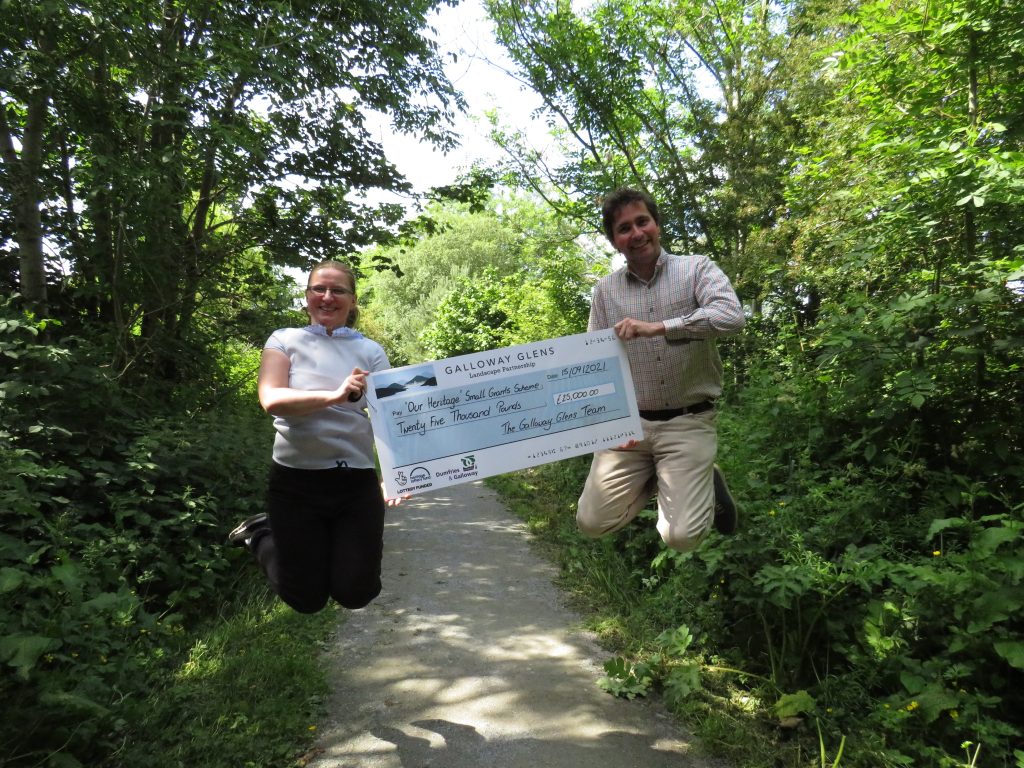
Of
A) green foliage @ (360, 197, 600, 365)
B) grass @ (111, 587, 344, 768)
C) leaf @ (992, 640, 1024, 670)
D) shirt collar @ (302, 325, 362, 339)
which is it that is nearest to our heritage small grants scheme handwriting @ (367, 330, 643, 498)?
shirt collar @ (302, 325, 362, 339)

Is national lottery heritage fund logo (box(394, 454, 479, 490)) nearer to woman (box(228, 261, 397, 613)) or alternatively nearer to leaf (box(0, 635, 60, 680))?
woman (box(228, 261, 397, 613))

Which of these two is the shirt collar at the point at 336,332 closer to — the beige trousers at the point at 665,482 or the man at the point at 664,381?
the man at the point at 664,381

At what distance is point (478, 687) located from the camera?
11.8ft

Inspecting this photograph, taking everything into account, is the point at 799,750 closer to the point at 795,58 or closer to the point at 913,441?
the point at 913,441

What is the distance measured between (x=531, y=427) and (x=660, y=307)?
99 cm

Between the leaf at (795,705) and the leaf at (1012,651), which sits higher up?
the leaf at (1012,651)

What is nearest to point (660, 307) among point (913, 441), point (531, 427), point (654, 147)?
point (531, 427)

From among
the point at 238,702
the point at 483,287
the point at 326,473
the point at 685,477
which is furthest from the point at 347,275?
the point at 483,287

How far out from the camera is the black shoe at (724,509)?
346cm

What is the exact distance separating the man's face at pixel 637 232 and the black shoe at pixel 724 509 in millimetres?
1319

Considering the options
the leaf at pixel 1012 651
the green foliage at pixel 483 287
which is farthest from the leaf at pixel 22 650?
the green foliage at pixel 483 287

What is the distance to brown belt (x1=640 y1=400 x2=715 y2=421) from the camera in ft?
11.3

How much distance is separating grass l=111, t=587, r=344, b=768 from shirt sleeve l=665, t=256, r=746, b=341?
9.12 feet

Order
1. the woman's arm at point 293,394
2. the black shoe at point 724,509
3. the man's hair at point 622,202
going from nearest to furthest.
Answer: the woman's arm at point 293,394 < the man's hair at point 622,202 < the black shoe at point 724,509
